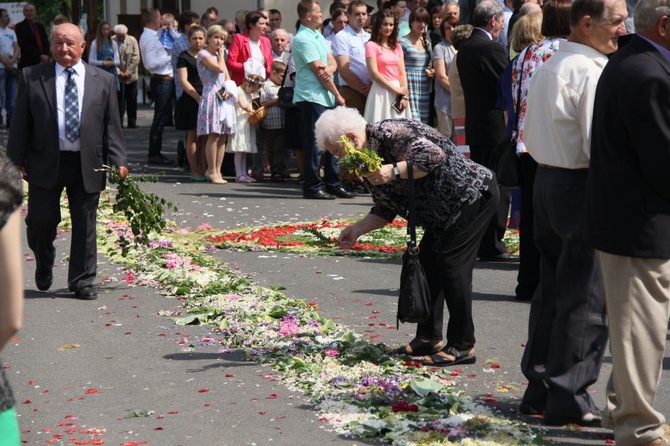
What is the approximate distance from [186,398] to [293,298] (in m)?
2.80

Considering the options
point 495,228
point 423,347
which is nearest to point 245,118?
point 495,228

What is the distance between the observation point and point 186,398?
6828 mm

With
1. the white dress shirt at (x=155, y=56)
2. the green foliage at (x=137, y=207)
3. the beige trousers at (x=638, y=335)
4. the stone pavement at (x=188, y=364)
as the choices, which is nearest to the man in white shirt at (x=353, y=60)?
the stone pavement at (x=188, y=364)

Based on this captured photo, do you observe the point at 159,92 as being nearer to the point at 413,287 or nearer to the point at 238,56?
the point at 238,56

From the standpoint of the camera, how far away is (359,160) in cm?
672

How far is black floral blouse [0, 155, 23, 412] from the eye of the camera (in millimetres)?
3271

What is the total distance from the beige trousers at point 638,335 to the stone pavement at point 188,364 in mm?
493

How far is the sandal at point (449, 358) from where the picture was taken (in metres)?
7.43

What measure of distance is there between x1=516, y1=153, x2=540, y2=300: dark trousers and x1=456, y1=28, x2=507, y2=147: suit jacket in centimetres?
209

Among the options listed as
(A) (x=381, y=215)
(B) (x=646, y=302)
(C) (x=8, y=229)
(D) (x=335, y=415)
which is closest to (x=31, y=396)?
(D) (x=335, y=415)

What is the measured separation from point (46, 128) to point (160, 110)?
9.83 meters

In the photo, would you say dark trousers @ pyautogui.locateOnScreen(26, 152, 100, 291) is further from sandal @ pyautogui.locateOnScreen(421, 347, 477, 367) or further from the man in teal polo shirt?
the man in teal polo shirt

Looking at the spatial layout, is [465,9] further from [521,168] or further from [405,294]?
[405,294]

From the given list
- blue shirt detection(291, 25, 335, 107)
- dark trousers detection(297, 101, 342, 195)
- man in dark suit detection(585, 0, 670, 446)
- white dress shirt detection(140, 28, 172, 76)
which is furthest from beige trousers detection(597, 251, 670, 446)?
white dress shirt detection(140, 28, 172, 76)
